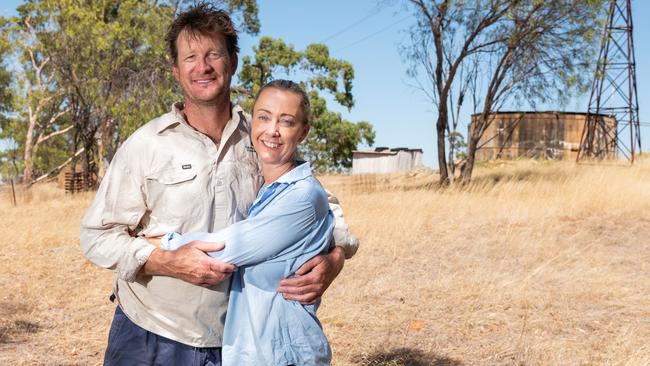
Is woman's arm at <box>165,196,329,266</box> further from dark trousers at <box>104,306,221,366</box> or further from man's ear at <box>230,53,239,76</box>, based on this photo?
man's ear at <box>230,53,239,76</box>

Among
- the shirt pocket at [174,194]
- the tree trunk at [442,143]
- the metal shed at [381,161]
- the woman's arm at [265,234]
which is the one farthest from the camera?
the metal shed at [381,161]

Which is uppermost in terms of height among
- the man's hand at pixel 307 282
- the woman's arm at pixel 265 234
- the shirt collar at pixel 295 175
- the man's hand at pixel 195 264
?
the shirt collar at pixel 295 175

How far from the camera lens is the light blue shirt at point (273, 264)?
2033mm

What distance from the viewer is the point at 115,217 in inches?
88.1

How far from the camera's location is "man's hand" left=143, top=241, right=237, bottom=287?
2.02 m

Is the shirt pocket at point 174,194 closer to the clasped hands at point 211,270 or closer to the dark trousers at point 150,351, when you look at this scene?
the clasped hands at point 211,270

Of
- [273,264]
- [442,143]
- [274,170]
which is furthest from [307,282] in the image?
[442,143]

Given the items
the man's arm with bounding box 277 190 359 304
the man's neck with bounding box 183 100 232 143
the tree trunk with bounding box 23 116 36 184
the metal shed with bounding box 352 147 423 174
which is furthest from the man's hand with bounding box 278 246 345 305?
the metal shed with bounding box 352 147 423 174

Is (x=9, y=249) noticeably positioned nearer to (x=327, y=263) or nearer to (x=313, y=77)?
(x=327, y=263)

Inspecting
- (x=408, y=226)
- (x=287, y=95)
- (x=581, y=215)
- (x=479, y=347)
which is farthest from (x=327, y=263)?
(x=581, y=215)

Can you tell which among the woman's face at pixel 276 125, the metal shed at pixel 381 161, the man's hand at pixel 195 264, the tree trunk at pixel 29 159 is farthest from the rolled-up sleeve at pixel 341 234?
the metal shed at pixel 381 161

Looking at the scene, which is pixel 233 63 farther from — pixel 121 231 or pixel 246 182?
pixel 121 231

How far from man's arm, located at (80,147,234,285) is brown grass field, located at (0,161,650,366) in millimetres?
3417

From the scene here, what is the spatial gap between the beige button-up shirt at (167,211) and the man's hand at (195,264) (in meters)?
0.14
